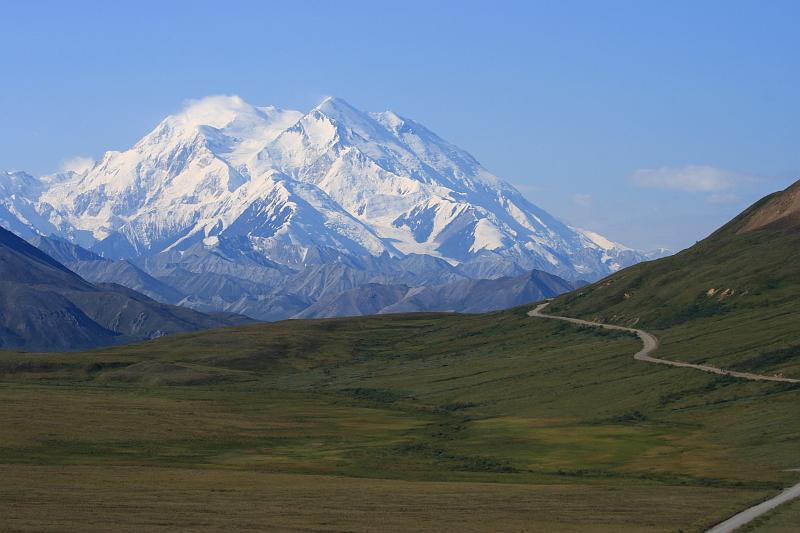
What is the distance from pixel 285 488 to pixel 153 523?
2560 cm

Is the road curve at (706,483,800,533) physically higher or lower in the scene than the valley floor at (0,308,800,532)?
lower

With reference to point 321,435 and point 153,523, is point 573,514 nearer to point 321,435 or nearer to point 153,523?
point 153,523

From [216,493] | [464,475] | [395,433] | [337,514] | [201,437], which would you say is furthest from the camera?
[395,433]

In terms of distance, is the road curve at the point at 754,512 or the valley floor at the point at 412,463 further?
the valley floor at the point at 412,463

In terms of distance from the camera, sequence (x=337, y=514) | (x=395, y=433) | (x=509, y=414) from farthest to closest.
Answer: (x=509, y=414)
(x=395, y=433)
(x=337, y=514)

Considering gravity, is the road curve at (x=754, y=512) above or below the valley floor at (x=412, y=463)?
below

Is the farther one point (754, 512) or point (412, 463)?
point (412, 463)

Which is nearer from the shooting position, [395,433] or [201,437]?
[201,437]

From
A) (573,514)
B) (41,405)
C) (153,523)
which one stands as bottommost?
(573,514)

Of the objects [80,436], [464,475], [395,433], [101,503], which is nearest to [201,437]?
[80,436]

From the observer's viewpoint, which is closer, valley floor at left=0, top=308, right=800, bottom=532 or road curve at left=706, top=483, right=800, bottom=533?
road curve at left=706, top=483, right=800, bottom=533

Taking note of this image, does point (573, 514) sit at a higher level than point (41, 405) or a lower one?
lower

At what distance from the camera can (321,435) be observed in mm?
166250

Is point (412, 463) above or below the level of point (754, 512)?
above
